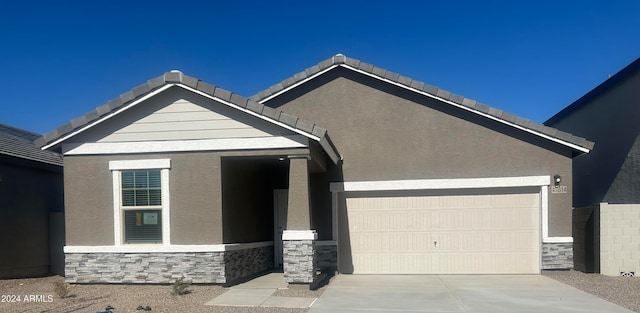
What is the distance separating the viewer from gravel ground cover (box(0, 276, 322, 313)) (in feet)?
23.2

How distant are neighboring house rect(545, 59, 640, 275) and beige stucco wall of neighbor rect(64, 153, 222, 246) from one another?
8.59m

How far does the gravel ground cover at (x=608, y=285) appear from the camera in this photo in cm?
763

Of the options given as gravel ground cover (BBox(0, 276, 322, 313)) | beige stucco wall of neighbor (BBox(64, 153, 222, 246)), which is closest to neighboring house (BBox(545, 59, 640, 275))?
gravel ground cover (BBox(0, 276, 322, 313))

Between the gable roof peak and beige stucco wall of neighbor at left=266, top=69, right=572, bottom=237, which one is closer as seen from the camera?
the gable roof peak

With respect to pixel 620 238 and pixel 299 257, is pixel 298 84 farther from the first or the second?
pixel 620 238

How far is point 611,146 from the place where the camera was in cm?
1220

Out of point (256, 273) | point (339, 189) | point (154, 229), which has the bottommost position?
point (256, 273)

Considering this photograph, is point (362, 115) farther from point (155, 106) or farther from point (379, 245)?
point (155, 106)

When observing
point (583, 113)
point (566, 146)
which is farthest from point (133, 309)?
point (583, 113)

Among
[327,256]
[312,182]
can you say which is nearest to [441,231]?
[327,256]

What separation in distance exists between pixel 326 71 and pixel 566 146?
6.04 meters

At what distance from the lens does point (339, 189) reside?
10.7m

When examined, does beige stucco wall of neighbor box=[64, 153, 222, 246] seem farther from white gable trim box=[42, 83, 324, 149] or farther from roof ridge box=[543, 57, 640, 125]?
roof ridge box=[543, 57, 640, 125]

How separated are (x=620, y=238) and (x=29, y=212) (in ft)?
46.7
